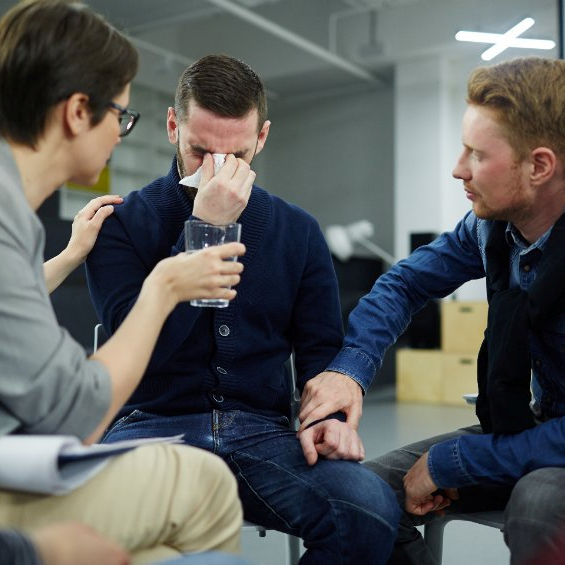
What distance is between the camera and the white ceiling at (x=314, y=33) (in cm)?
720

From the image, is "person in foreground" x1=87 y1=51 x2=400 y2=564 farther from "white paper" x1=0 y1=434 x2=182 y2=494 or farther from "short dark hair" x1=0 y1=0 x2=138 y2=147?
"white paper" x1=0 y1=434 x2=182 y2=494

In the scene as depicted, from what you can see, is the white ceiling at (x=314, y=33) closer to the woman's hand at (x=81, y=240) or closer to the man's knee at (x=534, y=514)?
the woman's hand at (x=81, y=240)

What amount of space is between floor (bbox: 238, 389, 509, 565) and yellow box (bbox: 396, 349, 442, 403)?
17 cm

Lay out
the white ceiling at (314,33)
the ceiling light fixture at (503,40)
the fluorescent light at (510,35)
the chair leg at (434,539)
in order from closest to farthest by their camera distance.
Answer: the chair leg at (434,539) < the fluorescent light at (510,35) < the ceiling light fixture at (503,40) < the white ceiling at (314,33)

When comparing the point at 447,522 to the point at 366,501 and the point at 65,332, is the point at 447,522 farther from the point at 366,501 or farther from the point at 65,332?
Answer: the point at 65,332

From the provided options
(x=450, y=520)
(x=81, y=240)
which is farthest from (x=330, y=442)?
(x=81, y=240)

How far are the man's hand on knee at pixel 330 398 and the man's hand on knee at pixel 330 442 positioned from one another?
3 centimetres

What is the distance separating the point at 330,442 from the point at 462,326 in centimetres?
502

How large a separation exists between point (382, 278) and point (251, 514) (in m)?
0.68

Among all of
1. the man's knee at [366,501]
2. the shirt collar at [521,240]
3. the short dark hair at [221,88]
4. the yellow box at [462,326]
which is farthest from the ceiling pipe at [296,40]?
the man's knee at [366,501]

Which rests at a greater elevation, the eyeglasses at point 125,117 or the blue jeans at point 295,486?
the eyeglasses at point 125,117

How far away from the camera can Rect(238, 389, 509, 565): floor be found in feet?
8.13

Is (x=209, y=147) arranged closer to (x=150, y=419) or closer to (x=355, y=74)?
(x=150, y=419)

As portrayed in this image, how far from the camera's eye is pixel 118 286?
1519mm
